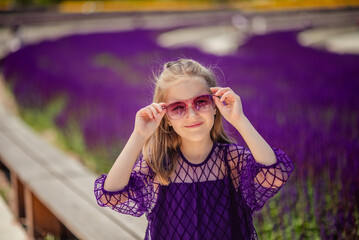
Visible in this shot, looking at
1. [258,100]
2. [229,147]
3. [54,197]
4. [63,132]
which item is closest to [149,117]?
[229,147]

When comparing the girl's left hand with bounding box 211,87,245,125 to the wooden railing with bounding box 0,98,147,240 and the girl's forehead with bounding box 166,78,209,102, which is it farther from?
the wooden railing with bounding box 0,98,147,240

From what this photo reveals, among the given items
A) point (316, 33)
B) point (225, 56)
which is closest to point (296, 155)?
point (225, 56)

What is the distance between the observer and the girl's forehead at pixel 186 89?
6.54 feet

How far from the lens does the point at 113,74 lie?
8.49 meters

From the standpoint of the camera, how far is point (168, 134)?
7.20ft

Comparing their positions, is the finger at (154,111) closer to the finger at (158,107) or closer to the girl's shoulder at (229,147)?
the finger at (158,107)

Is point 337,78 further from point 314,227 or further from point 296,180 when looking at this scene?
point 314,227

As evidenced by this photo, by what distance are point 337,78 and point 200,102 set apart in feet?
15.2

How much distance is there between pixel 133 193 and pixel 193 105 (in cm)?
46

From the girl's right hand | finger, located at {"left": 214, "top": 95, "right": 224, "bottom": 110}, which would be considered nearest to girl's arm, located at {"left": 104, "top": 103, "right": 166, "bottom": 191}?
the girl's right hand

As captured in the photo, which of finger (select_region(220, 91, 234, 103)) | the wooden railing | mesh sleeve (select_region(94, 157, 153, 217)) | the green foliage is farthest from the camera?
the green foliage

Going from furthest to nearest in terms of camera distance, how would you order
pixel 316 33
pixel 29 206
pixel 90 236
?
pixel 316 33
pixel 29 206
pixel 90 236

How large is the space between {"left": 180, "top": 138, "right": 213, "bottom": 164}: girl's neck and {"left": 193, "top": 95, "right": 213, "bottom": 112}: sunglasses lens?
20cm

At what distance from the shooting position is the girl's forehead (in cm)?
199
